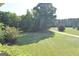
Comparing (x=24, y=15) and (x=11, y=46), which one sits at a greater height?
(x=24, y=15)

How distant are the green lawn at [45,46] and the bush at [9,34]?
0.07 metres

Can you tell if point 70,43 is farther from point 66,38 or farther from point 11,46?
point 11,46

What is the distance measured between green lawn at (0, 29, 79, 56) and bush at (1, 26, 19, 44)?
69 mm

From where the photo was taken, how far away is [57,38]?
13.3ft

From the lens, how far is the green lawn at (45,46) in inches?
158

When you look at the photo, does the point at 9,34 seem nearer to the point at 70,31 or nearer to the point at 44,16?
the point at 44,16

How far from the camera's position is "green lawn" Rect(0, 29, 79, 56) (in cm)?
401

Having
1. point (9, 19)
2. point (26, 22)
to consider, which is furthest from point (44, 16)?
point (9, 19)

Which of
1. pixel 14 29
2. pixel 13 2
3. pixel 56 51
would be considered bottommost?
pixel 56 51

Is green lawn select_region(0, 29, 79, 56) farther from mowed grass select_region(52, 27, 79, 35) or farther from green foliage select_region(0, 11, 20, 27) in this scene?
green foliage select_region(0, 11, 20, 27)

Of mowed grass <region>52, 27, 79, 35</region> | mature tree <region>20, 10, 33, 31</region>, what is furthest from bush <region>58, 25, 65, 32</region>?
mature tree <region>20, 10, 33, 31</region>

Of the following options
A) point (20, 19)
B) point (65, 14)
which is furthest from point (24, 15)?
point (65, 14)

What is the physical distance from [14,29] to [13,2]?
0.41 m

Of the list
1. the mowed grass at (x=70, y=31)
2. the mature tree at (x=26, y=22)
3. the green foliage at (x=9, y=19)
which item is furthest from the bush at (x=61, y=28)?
the green foliage at (x=9, y=19)
